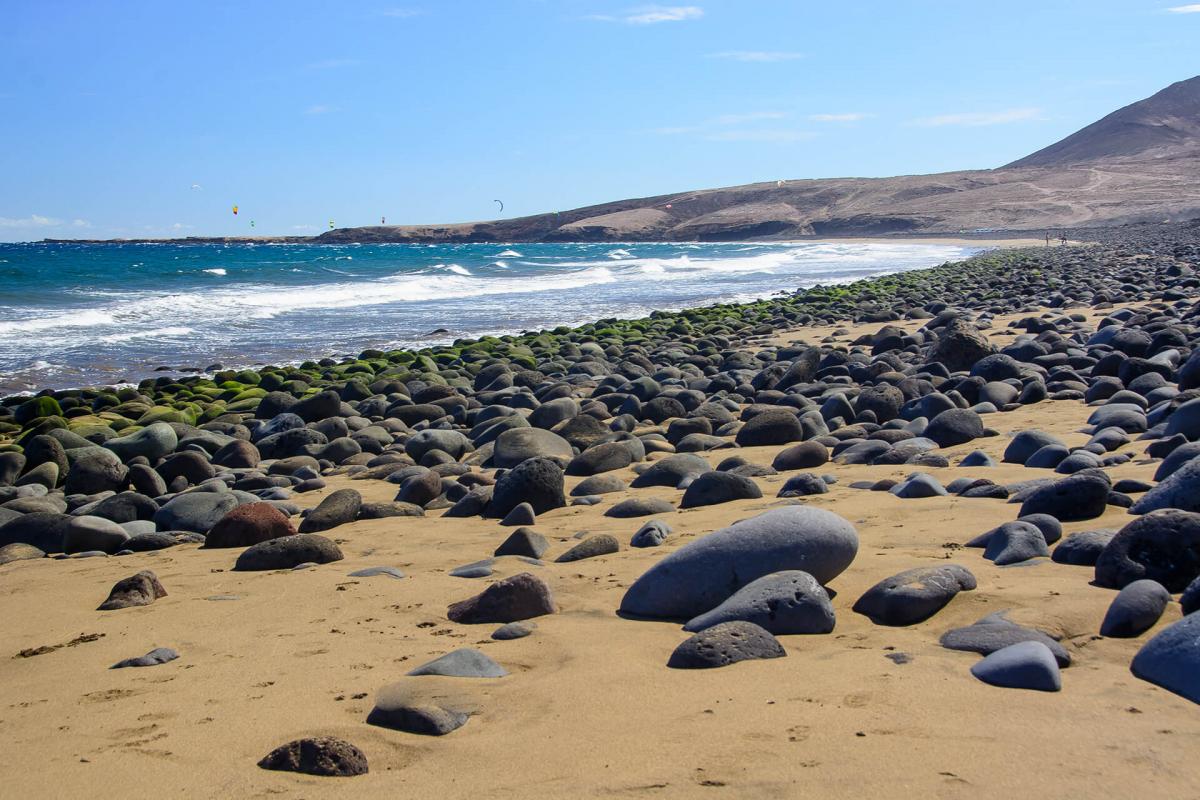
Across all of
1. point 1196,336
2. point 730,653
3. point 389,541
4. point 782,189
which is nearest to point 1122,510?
point 730,653

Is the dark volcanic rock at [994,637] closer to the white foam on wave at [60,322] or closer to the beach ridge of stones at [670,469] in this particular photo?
the beach ridge of stones at [670,469]

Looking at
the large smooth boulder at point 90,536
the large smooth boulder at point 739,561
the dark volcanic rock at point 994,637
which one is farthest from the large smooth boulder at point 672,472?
the dark volcanic rock at point 994,637

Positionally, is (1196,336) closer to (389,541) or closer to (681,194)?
(389,541)

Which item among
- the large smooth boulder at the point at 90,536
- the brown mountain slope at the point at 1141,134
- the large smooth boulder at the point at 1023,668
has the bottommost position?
the large smooth boulder at the point at 90,536

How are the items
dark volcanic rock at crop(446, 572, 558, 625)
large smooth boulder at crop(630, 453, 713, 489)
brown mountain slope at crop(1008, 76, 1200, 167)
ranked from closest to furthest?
dark volcanic rock at crop(446, 572, 558, 625) → large smooth boulder at crop(630, 453, 713, 489) → brown mountain slope at crop(1008, 76, 1200, 167)

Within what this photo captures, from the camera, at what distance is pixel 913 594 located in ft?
9.68

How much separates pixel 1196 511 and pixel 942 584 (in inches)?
34.7

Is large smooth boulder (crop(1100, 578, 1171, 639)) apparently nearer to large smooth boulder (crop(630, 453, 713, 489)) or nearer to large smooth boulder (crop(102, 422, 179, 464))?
large smooth boulder (crop(630, 453, 713, 489))

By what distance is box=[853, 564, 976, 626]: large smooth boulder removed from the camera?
9.64 ft

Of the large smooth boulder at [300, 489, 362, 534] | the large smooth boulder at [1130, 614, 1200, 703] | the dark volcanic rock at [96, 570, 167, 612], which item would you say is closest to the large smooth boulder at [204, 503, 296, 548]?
the large smooth boulder at [300, 489, 362, 534]

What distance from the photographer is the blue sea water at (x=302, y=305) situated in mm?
15406

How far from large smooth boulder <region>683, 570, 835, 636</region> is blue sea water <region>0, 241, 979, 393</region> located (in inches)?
452

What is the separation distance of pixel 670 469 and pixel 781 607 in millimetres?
2485

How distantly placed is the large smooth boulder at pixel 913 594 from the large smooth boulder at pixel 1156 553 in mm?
376
